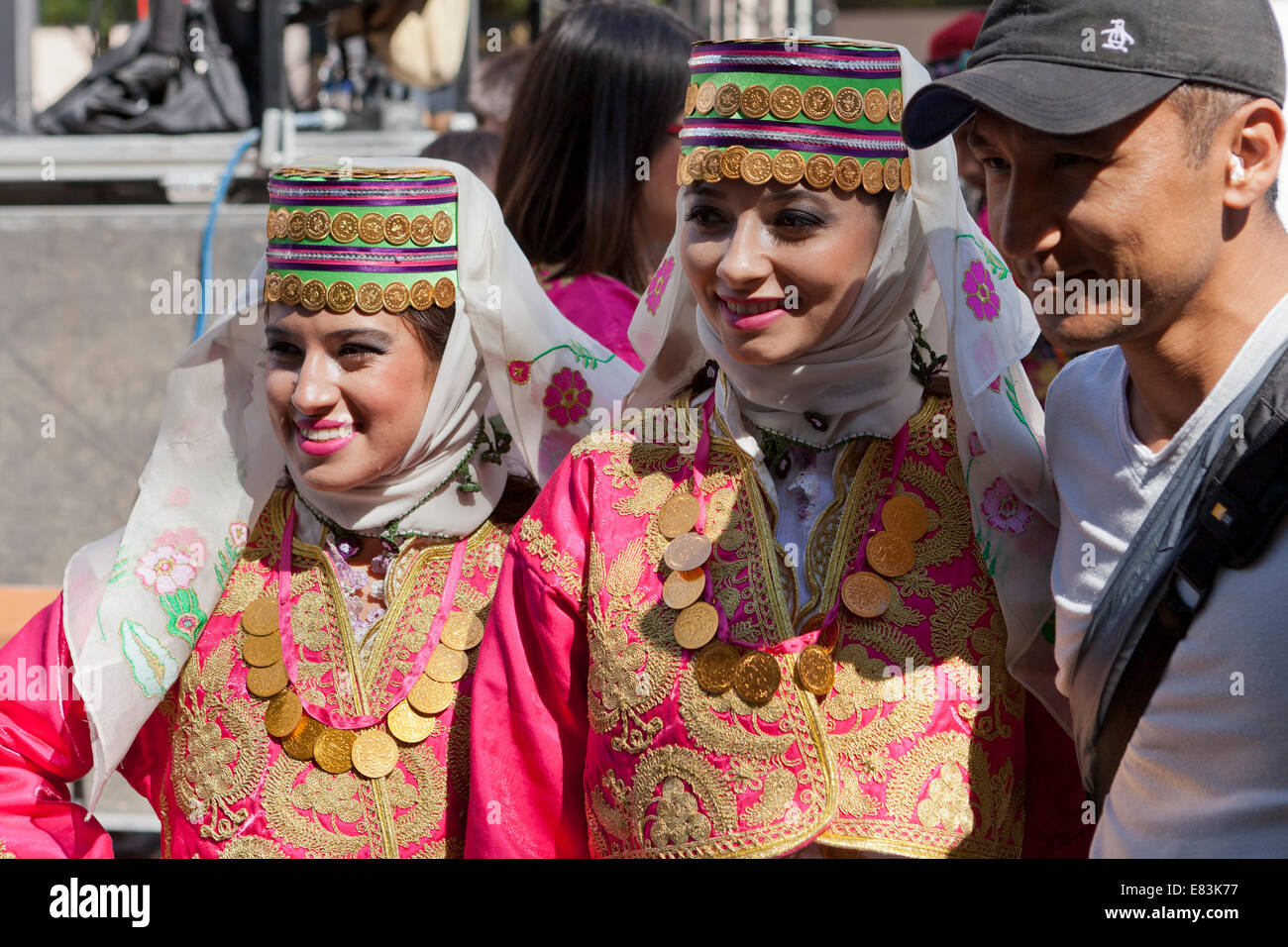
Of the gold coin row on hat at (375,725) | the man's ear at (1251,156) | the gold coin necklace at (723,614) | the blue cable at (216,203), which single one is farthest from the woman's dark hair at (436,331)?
the blue cable at (216,203)

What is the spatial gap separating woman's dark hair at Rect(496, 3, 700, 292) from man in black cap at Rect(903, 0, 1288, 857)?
5.72 ft

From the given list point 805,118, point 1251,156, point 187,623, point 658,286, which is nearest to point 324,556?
point 187,623

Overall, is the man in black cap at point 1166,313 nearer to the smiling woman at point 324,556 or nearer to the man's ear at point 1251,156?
the man's ear at point 1251,156

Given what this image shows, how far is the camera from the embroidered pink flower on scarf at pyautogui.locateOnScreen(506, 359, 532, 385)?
266cm

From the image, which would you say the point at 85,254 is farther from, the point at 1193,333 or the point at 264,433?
the point at 1193,333

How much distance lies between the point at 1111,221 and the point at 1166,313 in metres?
0.14

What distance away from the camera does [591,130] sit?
12.0 ft

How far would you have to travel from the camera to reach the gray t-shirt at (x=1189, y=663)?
169 centimetres

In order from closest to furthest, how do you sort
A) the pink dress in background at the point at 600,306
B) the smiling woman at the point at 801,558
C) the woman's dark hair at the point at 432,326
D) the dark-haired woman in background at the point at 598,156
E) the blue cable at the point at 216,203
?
the smiling woman at the point at 801,558 < the woman's dark hair at the point at 432,326 < the pink dress in background at the point at 600,306 < the dark-haired woman in background at the point at 598,156 < the blue cable at the point at 216,203

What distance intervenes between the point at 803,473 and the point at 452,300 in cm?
74

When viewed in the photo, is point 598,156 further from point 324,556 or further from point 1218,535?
point 1218,535

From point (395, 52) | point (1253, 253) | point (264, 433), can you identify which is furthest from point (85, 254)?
point (1253, 253)

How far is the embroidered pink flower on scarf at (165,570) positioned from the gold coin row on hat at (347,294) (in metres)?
0.50

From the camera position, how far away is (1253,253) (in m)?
1.83
